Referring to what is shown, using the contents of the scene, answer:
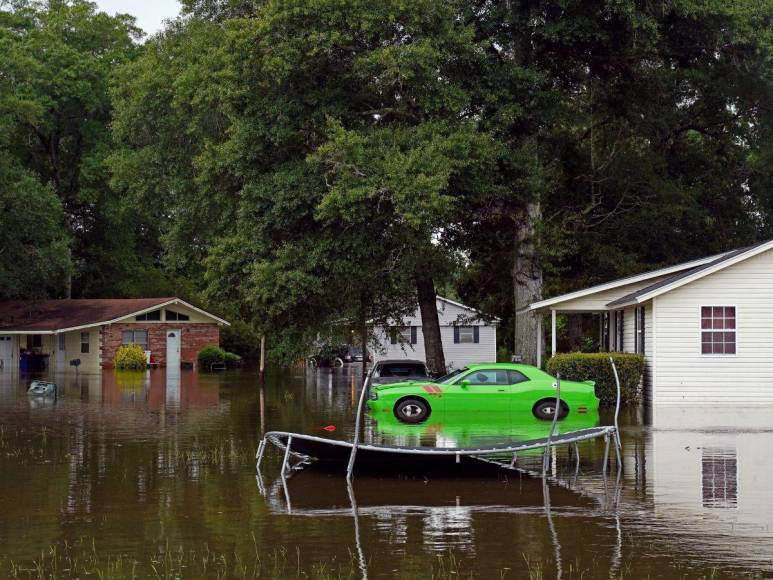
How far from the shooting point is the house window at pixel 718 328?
28.4 meters

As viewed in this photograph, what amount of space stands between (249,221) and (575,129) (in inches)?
622

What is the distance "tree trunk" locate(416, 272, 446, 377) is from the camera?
37469 mm

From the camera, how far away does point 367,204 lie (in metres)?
31.2

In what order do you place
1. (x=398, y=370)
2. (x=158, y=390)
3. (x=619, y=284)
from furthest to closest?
(x=158, y=390) < (x=619, y=284) < (x=398, y=370)

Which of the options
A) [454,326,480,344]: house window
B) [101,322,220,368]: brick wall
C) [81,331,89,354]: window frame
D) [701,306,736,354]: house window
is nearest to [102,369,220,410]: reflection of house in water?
[101,322,220,368]: brick wall

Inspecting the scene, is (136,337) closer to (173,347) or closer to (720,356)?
(173,347)

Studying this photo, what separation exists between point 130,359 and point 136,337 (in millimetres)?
2853

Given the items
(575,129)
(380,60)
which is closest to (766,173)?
(575,129)

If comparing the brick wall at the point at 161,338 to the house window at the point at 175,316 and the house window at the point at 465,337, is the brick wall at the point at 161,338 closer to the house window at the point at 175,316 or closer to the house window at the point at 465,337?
the house window at the point at 175,316

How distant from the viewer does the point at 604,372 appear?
29.5 meters

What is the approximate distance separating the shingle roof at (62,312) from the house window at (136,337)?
1.27 m

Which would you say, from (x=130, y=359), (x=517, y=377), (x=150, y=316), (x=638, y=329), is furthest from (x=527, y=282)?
(x=150, y=316)

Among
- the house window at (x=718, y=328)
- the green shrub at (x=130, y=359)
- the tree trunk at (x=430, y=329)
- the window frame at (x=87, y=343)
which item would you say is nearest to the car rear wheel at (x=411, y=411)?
the house window at (x=718, y=328)

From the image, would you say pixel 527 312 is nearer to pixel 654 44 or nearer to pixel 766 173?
pixel 654 44
